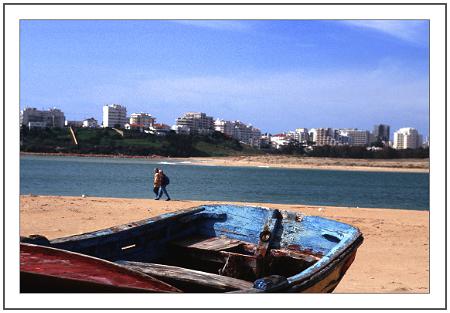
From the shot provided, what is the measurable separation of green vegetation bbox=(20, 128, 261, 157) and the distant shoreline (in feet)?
3.05

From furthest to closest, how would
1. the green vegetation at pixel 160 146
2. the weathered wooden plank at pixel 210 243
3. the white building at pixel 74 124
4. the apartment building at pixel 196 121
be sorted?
the apartment building at pixel 196 121 < the white building at pixel 74 124 < the green vegetation at pixel 160 146 < the weathered wooden plank at pixel 210 243

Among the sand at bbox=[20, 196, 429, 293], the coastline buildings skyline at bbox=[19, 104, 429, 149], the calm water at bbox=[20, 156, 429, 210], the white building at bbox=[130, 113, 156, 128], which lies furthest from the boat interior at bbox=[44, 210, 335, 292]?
the white building at bbox=[130, 113, 156, 128]

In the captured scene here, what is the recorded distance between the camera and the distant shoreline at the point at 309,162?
76250 millimetres

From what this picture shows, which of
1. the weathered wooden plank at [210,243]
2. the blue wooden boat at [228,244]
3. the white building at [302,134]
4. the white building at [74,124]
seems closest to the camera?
the blue wooden boat at [228,244]

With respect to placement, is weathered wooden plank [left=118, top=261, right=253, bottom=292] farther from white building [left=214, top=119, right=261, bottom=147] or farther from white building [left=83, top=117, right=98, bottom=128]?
white building [left=214, top=119, right=261, bottom=147]

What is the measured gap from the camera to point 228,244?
5840 millimetres

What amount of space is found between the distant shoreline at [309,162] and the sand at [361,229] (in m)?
62.3

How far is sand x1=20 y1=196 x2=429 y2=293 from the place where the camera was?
688 cm

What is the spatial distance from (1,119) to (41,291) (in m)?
1.50

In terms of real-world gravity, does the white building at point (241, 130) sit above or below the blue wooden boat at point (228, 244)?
above

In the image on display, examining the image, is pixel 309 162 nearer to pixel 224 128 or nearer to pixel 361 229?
pixel 224 128

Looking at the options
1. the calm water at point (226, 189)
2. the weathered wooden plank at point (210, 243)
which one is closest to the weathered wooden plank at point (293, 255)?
the weathered wooden plank at point (210, 243)
